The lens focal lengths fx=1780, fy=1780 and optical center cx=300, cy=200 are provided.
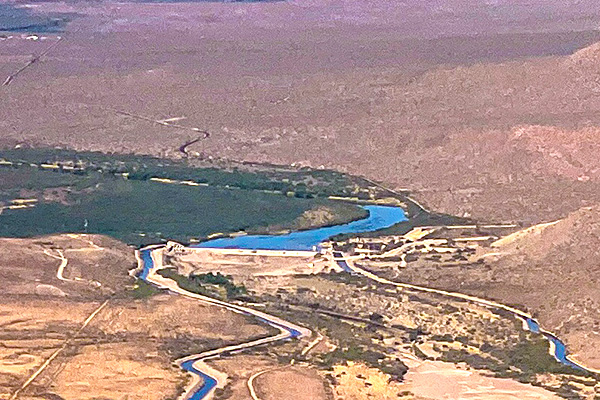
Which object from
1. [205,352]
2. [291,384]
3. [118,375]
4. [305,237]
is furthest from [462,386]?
[305,237]

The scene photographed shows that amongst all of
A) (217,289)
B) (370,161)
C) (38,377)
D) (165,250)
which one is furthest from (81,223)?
(38,377)

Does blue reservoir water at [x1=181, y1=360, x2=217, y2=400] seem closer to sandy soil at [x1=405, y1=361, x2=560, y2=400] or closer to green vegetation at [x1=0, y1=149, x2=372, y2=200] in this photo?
sandy soil at [x1=405, y1=361, x2=560, y2=400]

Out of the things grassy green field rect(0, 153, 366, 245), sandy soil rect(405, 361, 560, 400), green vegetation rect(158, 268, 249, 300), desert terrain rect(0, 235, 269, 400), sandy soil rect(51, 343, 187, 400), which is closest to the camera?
sandy soil rect(51, 343, 187, 400)

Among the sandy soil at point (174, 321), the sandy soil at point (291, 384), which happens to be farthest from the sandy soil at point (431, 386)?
the sandy soil at point (174, 321)

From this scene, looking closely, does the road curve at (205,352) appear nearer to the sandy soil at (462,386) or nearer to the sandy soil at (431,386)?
the sandy soil at (431,386)

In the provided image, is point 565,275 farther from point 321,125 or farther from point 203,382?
point 321,125

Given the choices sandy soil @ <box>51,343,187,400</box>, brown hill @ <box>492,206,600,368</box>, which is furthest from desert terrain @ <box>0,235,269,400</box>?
brown hill @ <box>492,206,600,368</box>

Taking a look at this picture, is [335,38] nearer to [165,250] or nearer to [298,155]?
[298,155]
